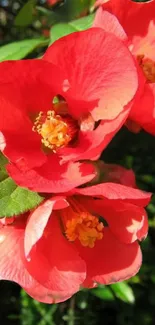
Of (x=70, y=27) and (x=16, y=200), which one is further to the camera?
(x=70, y=27)

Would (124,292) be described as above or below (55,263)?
below

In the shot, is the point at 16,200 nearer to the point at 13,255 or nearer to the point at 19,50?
the point at 13,255

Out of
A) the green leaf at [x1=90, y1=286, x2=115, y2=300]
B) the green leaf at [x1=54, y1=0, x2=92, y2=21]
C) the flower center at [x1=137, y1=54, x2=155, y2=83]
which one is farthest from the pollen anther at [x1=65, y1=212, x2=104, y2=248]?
the green leaf at [x1=90, y1=286, x2=115, y2=300]

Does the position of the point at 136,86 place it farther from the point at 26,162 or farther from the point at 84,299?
the point at 84,299

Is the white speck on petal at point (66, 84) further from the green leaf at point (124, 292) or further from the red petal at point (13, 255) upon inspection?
the green leaf at point (124, 292)

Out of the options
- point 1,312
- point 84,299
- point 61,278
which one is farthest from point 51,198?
point 1,312

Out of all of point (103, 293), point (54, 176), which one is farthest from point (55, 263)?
point (103, 293)

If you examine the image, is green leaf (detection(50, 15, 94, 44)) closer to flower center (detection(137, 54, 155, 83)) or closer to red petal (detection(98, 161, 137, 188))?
flower center (detection(137, 54, 155, 83))
